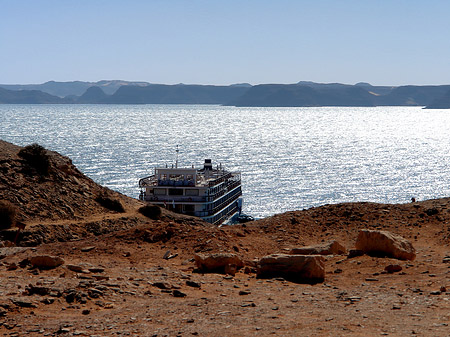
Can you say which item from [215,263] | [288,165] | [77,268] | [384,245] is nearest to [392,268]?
[384,245]

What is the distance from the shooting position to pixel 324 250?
1966cm

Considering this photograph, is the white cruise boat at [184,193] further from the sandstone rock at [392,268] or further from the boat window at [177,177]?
the sandstone rock at [392,268]

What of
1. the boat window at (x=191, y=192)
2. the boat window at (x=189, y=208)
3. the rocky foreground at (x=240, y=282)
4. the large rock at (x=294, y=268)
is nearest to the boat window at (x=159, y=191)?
the boat window at (x=191, y=192)

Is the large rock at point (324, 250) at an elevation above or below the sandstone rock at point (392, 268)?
below

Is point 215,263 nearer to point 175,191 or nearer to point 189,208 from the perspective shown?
point 175,191

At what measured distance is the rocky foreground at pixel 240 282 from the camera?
11.5m

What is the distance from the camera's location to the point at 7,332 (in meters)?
11.3

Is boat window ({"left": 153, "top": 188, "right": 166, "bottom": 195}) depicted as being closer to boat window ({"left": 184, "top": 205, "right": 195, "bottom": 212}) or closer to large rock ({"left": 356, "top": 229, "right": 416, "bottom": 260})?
boat window ({"left": 184, "top": 205, "right": 195, "bottom": 212})

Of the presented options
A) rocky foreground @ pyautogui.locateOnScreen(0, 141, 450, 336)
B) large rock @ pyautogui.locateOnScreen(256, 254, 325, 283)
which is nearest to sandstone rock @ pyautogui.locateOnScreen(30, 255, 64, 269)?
rocky foreground @ pyautogui.locateOnScreen(0, 141, 450, 336)

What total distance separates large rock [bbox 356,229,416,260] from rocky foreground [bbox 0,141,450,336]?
2.8 inches

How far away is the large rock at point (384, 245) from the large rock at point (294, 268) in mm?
2720

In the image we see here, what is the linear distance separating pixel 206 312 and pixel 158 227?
32.5 ft

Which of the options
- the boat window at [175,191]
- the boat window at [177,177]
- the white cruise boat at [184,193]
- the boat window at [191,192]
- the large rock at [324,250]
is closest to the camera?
the large rock at [324,250]

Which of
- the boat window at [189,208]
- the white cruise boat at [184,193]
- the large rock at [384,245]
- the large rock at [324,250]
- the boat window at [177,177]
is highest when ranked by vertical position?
the large rock at [384,245]
